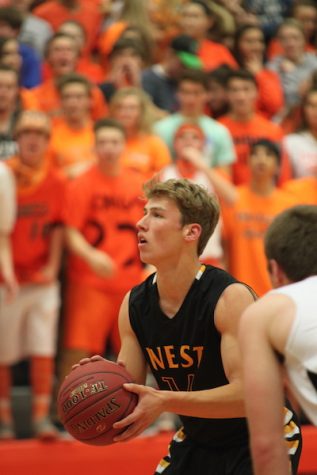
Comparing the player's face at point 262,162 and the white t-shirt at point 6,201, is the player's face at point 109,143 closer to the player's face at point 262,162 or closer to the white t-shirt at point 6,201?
the white t-shirt at point 6,201

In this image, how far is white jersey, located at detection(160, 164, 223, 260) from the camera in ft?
25.0

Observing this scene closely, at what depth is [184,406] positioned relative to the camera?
13.6ft

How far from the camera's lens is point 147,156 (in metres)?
8.01

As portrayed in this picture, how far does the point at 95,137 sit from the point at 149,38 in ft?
9.32

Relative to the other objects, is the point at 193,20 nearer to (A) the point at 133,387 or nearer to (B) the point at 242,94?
(B) the point at 242,94

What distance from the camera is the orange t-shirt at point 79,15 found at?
10023 mm

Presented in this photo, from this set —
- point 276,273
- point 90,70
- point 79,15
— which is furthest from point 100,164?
point 276,273

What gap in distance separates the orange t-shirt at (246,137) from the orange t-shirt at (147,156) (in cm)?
77

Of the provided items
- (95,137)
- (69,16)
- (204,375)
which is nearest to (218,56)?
(69,16)

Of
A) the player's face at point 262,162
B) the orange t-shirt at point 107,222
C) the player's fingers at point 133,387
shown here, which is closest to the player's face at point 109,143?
the orange t-shirt at point 107,222

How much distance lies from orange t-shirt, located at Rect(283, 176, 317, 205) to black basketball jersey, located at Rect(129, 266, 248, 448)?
3733 mm

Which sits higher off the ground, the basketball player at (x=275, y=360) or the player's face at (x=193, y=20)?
the player's face at (x=193, y=20)

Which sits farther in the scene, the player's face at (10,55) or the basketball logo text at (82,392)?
the player's face at (10,55)

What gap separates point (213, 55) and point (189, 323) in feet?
21.0
